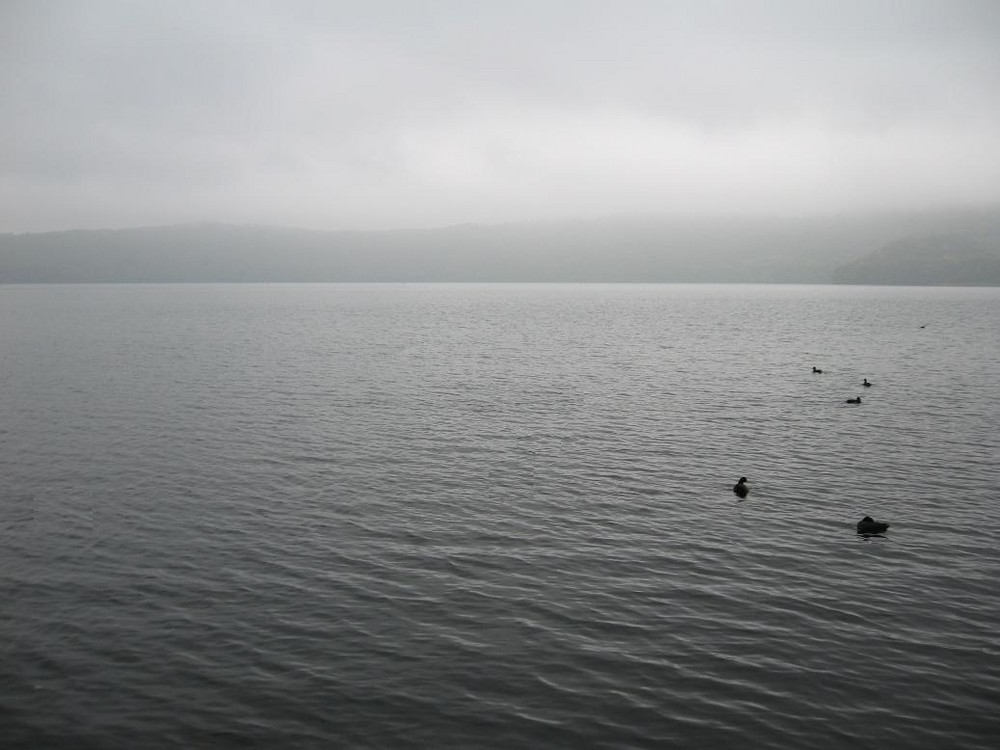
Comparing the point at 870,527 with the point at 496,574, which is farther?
the point at 870,527

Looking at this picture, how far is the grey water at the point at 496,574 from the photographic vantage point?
2067cm

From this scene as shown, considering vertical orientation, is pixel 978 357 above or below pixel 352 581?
above

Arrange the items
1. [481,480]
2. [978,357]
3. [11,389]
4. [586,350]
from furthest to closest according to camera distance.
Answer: [586,350]
[978,357]
[11,389]
[481,480]

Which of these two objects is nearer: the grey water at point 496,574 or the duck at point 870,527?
the grey water at point 496,574

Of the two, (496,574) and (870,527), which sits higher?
(870,527)

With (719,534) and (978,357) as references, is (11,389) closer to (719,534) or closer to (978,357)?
(719,534)

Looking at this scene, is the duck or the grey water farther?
the duck

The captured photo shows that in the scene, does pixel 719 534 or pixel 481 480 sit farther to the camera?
pixel 481 480

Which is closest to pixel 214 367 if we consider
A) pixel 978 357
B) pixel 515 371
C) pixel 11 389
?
pixel 11 389

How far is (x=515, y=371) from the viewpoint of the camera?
9494 centimetres

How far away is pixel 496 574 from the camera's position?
30141 mm

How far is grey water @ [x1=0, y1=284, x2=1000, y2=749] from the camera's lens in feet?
67.8

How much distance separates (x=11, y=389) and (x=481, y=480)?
61.1 meters

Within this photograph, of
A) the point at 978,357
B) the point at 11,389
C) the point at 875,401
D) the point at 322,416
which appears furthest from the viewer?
the point at 978,357
